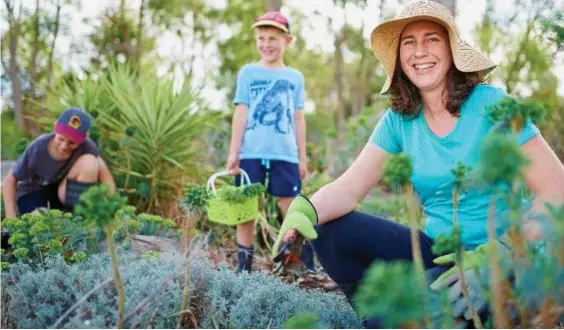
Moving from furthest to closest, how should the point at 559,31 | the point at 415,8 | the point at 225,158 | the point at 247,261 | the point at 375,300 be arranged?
1. the point at 225,158
2. the point at 247,261
3. the point at 415,8
4. the point at 559,31
5. the point at 375,300

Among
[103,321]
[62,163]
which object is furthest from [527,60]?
[103,321]

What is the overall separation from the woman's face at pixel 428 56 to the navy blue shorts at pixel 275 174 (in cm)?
200

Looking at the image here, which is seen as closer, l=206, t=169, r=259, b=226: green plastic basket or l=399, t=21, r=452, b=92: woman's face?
l=399, t=21, r=452, b=92: woman's face

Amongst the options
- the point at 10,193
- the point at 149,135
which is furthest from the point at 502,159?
the point at 149,135

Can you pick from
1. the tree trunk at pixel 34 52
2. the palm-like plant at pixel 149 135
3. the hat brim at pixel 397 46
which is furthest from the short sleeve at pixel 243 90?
the tree trunk at pixel 34 52

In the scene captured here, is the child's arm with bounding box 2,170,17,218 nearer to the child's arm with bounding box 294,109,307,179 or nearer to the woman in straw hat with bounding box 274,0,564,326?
the child's arm with bounding box 294,109,307,179

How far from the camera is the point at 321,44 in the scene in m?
18.6

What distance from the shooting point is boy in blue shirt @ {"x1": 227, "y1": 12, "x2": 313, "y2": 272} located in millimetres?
4555

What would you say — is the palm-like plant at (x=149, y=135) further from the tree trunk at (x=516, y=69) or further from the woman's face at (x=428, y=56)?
the tree trunk at (x=516, y=69)

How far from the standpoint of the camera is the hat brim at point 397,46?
2549 millimetres

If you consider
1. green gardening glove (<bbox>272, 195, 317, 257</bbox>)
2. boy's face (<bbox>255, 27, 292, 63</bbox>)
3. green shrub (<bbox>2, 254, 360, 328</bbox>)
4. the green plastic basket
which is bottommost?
green shrub (<bbox>2, 254, 360, 328</bbox>)

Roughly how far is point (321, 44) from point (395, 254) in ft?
53.5

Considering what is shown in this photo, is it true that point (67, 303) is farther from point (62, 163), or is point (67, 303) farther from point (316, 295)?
point (62, 163)

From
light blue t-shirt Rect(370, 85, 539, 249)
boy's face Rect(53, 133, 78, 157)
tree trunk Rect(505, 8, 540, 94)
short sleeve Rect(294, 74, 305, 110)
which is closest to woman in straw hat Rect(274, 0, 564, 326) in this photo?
light blue t-shirt Rect(370, 85, 539, 249)
